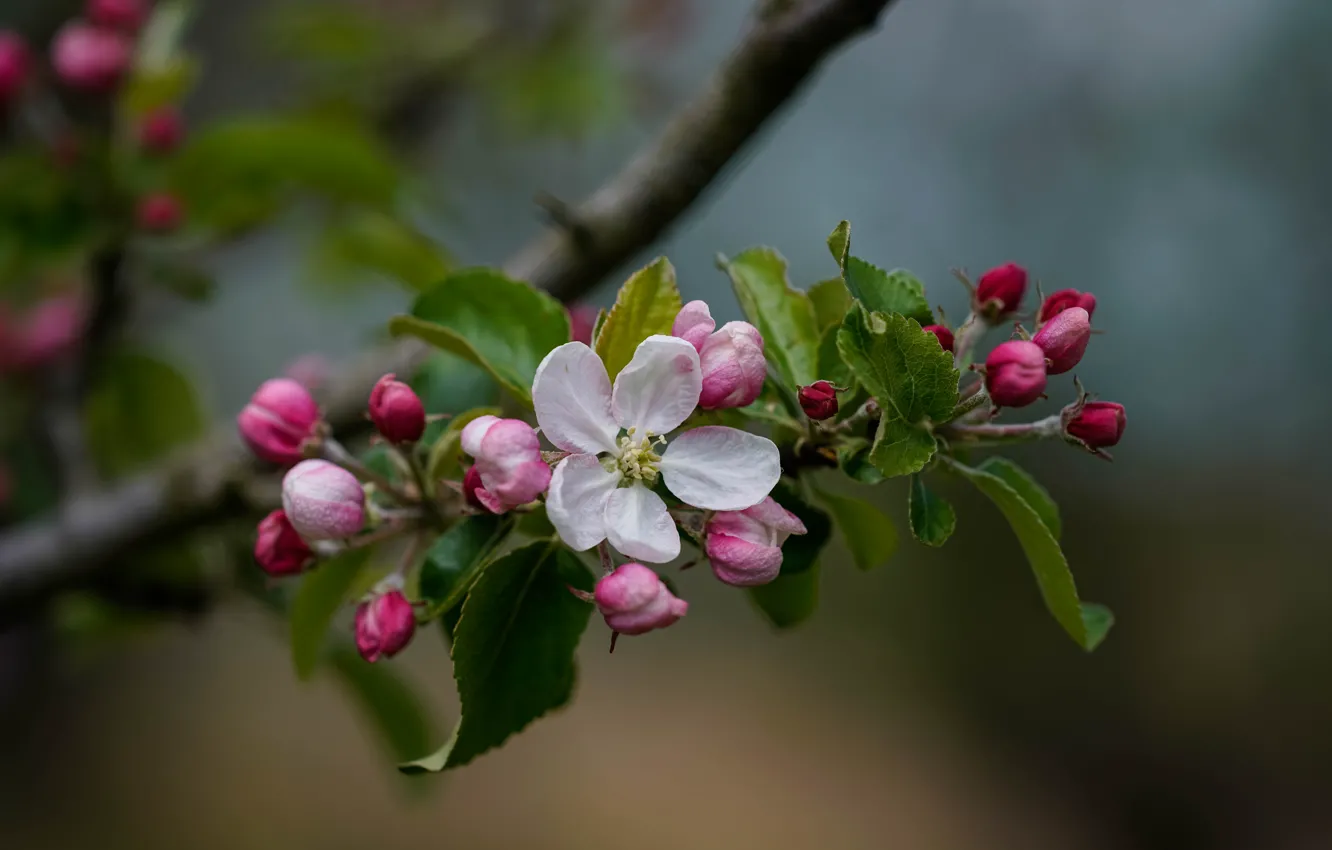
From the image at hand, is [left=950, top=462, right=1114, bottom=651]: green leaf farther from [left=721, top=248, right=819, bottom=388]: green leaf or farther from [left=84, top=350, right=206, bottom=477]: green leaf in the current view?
[left=84, top=350, right=206, bottom=477]: green leaf

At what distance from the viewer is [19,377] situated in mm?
1469

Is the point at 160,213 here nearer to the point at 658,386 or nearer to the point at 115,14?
the point at 115,14

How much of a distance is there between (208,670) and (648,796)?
135cm

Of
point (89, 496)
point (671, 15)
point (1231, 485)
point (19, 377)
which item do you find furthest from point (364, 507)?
point (1231, 485)

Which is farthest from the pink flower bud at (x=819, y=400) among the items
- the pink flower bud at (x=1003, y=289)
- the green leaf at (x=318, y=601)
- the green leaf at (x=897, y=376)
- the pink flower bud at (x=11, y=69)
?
the pink flower bud at (x=11, y=69)

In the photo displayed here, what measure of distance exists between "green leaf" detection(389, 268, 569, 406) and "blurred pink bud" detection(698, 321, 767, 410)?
13 centimetres

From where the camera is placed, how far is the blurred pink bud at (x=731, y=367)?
1.34ft

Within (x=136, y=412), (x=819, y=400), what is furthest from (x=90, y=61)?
(x=819, y=400)

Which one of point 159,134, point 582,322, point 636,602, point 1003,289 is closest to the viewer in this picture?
point 636,602

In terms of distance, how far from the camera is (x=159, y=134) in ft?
3.26

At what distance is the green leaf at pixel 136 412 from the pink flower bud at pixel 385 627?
809mm

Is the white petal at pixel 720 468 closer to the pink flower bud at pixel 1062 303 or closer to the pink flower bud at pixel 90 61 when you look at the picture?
the pink flower bud at pixel 1062 303

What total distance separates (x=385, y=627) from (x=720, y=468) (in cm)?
17

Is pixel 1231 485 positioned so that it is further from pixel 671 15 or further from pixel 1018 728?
pixel 671 15
